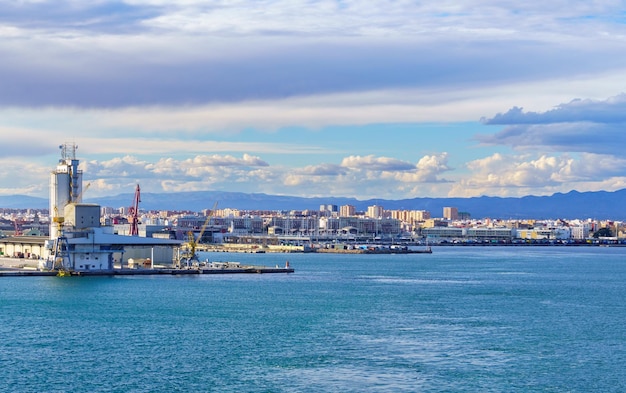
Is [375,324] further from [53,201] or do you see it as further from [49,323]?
[53,201]

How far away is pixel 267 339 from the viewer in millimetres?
23109

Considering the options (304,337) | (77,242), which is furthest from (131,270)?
(304,337)

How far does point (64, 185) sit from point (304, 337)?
1083 inches

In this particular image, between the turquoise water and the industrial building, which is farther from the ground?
the industrial building

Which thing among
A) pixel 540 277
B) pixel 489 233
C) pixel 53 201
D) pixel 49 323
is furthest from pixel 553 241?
pixel 49 323

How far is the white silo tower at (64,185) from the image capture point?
47.4m

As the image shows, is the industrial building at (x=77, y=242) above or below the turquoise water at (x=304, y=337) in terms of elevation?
above

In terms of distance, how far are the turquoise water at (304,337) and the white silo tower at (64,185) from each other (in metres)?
8.42

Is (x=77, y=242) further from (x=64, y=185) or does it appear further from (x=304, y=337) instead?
(x=304, y=337)

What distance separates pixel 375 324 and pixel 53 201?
26086mm

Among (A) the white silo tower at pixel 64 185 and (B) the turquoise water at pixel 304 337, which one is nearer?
(B) the turquoise water at pixel 304 337

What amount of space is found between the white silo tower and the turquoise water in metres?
8.42

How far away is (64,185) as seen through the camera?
47.9 meters

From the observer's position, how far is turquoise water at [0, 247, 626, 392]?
59.7ft
